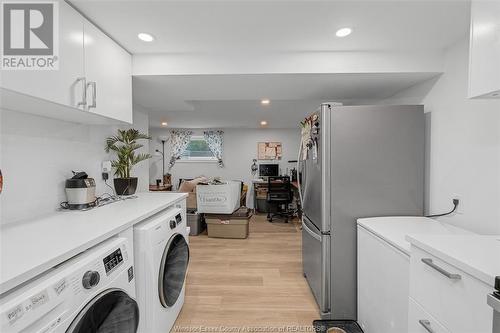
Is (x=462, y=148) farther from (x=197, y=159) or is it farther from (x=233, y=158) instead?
(x=197, y=159)

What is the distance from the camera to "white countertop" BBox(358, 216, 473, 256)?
1.24 m

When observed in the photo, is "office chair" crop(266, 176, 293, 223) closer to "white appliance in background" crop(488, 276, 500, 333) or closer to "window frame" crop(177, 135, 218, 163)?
"window frame" crop(177, 135, 218, 163)

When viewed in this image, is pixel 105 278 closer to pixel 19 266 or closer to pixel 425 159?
pixel 19 266

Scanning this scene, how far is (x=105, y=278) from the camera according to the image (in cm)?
86

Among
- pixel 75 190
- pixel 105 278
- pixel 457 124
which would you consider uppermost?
pixel 457 124

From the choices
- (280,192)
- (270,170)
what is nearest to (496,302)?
(280,192)

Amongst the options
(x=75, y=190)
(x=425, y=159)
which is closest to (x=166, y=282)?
(x=75, y=190)

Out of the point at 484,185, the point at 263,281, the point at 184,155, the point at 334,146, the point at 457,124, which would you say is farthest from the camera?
the point at 184,155

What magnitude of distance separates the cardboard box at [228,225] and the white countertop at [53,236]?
2180 millimetres

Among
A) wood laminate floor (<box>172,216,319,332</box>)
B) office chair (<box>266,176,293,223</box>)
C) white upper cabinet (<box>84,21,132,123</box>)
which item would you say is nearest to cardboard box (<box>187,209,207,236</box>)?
wood laminate floor (<box>172,216,319,332</box>)

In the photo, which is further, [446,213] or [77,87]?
[446,213]

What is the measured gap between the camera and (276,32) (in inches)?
56.1

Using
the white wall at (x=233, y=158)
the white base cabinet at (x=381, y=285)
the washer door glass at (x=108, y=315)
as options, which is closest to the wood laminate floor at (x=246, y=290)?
the white base cabinet at (x=381, y=285)

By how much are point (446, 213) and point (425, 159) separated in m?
0.44
